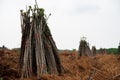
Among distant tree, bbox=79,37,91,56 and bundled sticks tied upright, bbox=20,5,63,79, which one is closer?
bundled sticks tied upright, bbox=20,5,63,79

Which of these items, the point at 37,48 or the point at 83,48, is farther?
the point at 83,48

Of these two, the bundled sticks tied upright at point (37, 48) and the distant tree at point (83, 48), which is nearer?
the bundled sticks tied upright at point (37, 48)

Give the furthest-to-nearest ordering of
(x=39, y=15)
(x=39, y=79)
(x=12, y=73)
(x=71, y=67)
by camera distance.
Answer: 1. (x=71, y=67)
2. (x=39, y=15)
3. (x=12, y=73)
4. (x=39, y=79)

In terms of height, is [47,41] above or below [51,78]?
above

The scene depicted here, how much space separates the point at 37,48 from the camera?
26.6 feet

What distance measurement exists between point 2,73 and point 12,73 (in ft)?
0.96

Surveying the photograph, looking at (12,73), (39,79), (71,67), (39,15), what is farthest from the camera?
(71,67)

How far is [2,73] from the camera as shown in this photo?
27.4 ft

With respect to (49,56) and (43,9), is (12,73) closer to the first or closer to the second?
(49,56)

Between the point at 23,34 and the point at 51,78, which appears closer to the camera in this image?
the point at 51,78

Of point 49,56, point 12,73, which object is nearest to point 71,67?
point 49,56

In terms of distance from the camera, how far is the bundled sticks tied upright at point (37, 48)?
7.94 metres

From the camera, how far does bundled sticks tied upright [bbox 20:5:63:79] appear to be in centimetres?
794

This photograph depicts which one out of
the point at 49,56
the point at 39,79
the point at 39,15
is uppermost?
the point at 39,15
